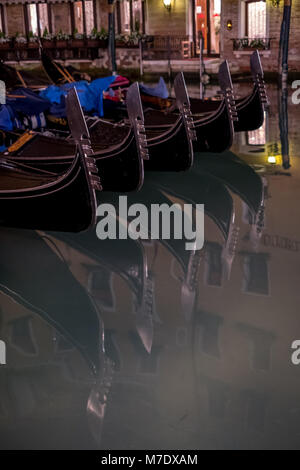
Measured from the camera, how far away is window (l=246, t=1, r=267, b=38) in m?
15.0

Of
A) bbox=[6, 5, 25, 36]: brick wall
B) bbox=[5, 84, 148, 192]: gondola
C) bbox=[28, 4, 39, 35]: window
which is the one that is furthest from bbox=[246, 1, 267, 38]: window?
bbox=[5, 84, 148, 192]: gondola

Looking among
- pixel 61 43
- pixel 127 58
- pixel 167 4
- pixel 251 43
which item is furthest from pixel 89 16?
pixel 251 43

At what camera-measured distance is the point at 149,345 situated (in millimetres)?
2998

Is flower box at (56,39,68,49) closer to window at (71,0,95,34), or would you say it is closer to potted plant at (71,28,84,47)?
potted plant at (71,28,84,47)

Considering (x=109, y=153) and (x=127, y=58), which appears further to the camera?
(x=127, y=58)

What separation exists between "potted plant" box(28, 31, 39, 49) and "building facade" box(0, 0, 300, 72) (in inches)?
2.4

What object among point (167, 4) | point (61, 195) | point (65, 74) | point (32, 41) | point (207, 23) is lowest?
point (61, 195)

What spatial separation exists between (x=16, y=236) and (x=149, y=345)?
6.23 ft

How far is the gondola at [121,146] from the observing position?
5.06m

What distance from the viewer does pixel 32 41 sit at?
18.2m

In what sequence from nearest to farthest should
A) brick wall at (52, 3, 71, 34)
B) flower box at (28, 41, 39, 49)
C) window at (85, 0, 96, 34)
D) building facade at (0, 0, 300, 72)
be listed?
building facade at (0, 0, 300, 72) → flower box at (28, 41, 39, 49) → window at (85, 0, 96, 34) → brick wall at (52, 3, 71, 34)

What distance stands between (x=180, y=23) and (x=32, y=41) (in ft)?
13.5

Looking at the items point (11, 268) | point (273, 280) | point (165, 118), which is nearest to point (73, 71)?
point (165, 118)

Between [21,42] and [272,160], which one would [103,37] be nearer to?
[21,42]
